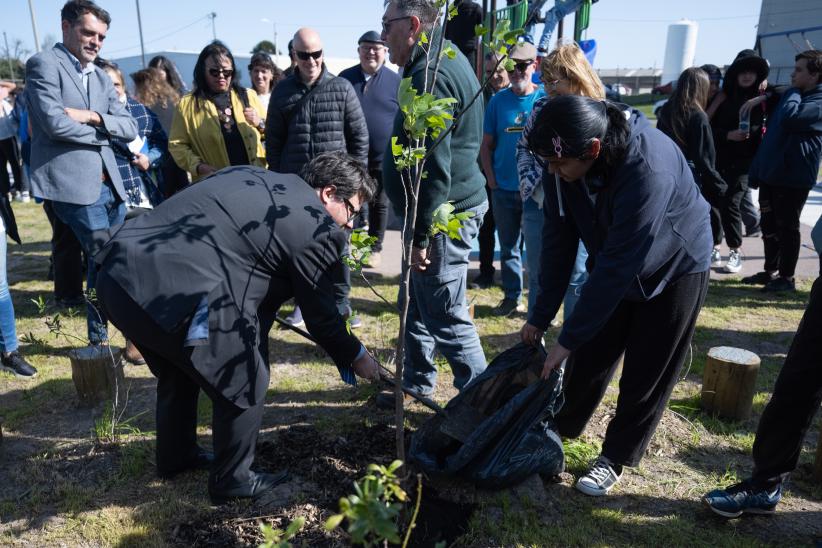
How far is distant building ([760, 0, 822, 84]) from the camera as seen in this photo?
15.6 metres

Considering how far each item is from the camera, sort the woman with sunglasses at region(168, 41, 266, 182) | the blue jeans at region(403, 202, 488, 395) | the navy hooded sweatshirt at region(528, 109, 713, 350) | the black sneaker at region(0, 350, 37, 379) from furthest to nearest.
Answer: the woman with sunglasses at region(168, 41, 266, 182) → the black sneaker at region(0, 350, 37, 379) → the blue jeans at region(403, 202, 488, 395) → the navy hooded sweatshirt at region(528, 109, 713, 350)

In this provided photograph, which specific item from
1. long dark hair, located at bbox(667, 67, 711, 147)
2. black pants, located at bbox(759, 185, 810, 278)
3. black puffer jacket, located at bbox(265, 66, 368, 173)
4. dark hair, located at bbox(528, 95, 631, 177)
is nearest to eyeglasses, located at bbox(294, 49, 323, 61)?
black puffer jacket, located at bbox(265, 66, 368, 173)

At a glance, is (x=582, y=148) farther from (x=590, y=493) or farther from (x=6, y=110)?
(x=6, y=110)

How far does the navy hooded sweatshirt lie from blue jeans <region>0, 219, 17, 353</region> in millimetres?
2985

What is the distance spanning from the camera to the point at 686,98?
4.61 metres

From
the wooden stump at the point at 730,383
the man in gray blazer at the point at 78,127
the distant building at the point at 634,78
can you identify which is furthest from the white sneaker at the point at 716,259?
the distant building at the point at 634,78

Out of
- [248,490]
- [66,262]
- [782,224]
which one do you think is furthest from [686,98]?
[66,262]

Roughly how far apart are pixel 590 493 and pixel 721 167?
4270 millimetres

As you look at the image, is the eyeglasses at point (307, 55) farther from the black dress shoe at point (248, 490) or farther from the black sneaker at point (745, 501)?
the black sneaker at point (745, 501)

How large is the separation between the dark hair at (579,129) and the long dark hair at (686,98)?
3.00m

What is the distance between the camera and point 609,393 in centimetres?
348

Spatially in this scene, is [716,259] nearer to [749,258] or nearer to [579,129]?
[749,258]

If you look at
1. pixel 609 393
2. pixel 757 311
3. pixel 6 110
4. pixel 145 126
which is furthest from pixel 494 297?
pixel 6 110

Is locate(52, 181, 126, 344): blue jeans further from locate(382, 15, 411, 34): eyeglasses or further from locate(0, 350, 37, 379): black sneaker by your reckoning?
locate(382, 15, 411, 34): eyeglasses
